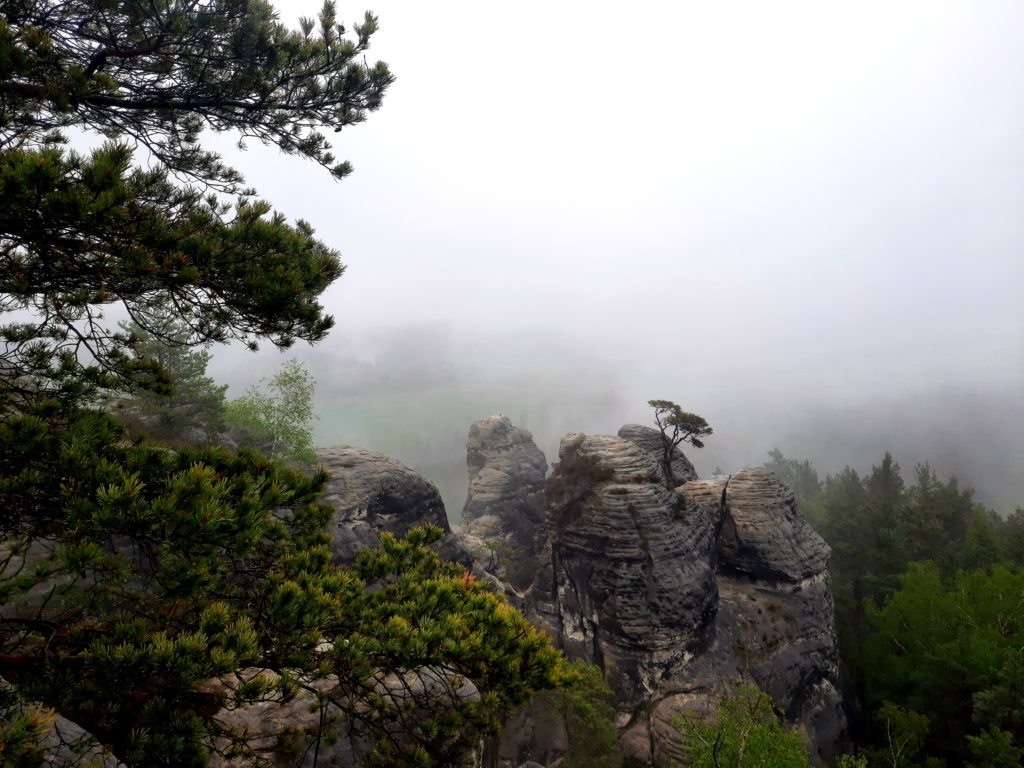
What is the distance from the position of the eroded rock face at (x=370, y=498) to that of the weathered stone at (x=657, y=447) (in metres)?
22.0

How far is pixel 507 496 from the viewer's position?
201 feet

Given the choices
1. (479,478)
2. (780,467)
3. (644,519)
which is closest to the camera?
(644,519)

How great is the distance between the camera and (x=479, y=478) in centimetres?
6388

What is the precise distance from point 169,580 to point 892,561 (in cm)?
5452

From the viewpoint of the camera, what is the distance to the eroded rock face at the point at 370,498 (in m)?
24.3

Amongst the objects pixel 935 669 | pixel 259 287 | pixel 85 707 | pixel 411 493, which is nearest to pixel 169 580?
pixel 85 707

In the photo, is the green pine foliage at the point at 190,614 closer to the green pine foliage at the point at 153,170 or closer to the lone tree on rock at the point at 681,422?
A: the green pine foliage at the point at 153,170

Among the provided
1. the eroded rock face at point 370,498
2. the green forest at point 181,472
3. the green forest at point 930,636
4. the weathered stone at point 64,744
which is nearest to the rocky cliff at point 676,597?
the green forest at point 930,636

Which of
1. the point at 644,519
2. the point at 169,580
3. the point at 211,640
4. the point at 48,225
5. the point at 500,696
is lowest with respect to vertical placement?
the point at 644,519

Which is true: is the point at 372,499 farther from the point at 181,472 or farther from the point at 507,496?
the point at 507,496

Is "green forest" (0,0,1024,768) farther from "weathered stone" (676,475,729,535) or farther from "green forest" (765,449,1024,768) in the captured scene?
"weathered stone" (676,475,729,535)

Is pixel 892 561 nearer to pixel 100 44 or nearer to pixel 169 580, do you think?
pixel 169 580

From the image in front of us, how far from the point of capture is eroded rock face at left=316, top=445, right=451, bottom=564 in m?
24.3

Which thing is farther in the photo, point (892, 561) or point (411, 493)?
point (892, 561)
